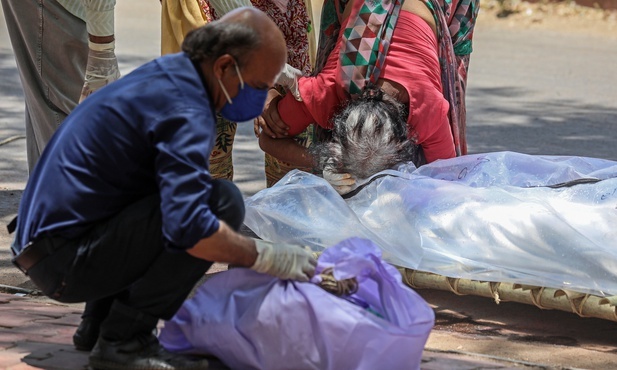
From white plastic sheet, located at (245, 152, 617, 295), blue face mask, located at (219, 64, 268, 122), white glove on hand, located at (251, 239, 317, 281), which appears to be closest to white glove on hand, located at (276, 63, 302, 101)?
white plastic sheet, located at (245, 152, 617, 295)

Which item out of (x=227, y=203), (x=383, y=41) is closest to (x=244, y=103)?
(x=227, y=203)

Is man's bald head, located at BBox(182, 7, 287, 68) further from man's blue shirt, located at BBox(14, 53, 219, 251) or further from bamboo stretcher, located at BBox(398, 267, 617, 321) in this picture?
bamboo stretcher, located at BBox(398, 267, 617, 321)

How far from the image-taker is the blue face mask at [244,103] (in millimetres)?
2373

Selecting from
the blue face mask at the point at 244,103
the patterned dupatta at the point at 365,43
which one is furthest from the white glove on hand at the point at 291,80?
the blue face mask at the point at 244,103

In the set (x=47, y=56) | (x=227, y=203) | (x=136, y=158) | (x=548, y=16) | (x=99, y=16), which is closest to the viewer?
(x=136, y=158)

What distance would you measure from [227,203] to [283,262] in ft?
0.62

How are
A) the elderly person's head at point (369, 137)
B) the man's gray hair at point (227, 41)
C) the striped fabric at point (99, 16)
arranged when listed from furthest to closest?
the striped fabric at point (99, 16) → the elderly person's head at point (369, 137) → the man's gray hair at point (227, 41)

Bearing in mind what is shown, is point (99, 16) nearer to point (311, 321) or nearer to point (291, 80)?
point (291, 80)

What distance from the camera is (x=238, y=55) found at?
7.61 feet

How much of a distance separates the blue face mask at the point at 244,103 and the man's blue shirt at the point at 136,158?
0.06 m

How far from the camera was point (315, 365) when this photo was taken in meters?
2.43

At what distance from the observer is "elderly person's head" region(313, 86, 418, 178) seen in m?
3.62

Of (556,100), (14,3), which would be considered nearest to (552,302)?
Result: (14,3)

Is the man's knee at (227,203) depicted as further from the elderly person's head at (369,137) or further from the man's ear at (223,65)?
the elderly person's head at (369,137)
